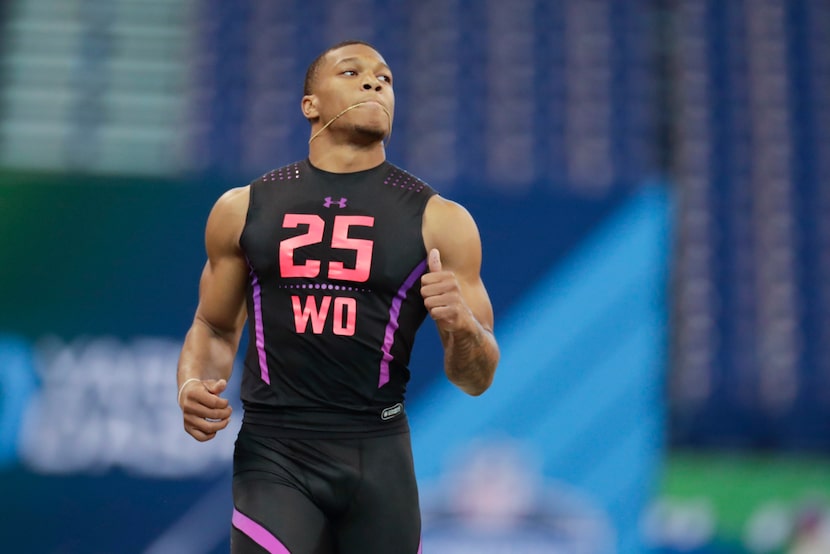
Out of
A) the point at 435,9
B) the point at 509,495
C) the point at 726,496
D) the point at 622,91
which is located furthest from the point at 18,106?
the point at 726,496

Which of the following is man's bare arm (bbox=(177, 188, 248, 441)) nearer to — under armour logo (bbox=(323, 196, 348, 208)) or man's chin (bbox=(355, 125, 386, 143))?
under armour logo (bbox=(323, 196, 348, 208))

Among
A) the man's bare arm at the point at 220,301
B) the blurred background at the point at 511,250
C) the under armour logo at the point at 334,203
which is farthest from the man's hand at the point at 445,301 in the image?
the blurred background at the point at 511,250

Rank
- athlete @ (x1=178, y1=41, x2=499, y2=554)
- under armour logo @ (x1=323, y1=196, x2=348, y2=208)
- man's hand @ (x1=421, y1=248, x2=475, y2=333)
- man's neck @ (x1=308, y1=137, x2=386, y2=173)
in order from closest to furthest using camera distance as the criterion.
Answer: man's hand @ (x1=421, y1=248, x2=475, y2=333), athlete @ (x1=178, y1=41, x2=499, y2=554), under armour logo @ (x1=323, y1=196, x2=348, y2=208), man's neck @ (x1=308, y1=137, x2=386, y2=173)

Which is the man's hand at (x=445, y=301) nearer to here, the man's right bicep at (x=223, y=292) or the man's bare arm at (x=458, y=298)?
the man's bare arm at (x=458, y=298)

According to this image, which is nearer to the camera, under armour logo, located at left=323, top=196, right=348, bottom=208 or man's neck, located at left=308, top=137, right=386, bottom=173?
under armour logo, located at left=323, top=196, right=348, bottom=208

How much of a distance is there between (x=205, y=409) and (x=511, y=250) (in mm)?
2956

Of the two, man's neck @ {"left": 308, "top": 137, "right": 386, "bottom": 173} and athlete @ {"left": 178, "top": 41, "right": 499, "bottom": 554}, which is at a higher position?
man's neck @ {"left": 308, "top": 137, "right": 386, "bottom": 173}

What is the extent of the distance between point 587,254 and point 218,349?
2704 mm

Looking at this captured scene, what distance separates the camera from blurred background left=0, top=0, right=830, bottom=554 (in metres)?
5.31

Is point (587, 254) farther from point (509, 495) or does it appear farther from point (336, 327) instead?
point (336, 327)

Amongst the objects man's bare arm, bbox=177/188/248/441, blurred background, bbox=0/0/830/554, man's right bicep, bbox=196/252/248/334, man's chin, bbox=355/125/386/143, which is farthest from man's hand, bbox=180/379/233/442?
blurred background, bbox=0/0/830/554

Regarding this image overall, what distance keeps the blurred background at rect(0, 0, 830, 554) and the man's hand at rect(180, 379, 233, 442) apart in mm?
2525

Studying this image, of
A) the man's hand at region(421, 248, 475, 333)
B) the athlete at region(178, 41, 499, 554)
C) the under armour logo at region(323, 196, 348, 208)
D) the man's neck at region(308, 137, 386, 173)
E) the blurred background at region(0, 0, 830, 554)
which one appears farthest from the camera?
the blurred background at region(0, 0, 830, 554)

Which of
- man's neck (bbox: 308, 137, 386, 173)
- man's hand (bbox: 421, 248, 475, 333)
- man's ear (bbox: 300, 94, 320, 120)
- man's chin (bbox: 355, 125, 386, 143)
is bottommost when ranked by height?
man's hand (bbox: 421, 248, 475, 333)
